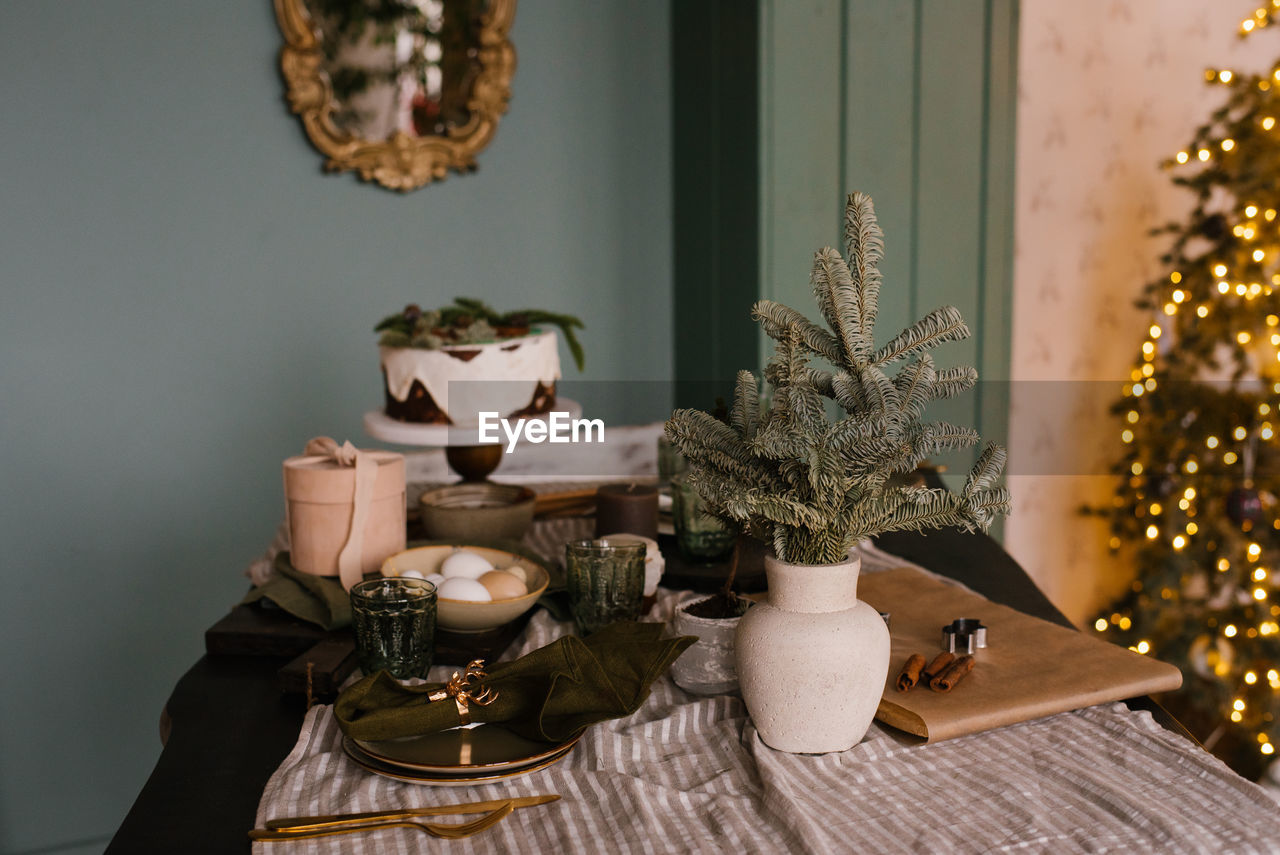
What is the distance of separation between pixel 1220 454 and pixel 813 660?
2.37 metres

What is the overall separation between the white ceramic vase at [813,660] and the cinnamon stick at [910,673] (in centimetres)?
8

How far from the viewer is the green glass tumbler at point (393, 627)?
0.91 metres

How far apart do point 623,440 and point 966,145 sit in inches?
45.4

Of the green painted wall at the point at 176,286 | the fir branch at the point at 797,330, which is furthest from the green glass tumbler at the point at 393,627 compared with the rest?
the green painted wall at the point at 176,286

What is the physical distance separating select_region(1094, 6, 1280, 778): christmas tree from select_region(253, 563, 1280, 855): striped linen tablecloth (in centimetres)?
213

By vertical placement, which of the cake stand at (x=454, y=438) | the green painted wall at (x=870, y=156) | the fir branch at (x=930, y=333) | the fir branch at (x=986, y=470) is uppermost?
the green painted wall at (x=870, y=156)

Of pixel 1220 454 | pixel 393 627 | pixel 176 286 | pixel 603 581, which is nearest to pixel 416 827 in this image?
pixel 393 627

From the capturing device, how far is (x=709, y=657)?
2.93 ft

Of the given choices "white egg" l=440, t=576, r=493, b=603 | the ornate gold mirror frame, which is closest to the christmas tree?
the ornate gold mirror frame

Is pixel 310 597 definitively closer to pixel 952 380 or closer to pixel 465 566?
pixel 465 566

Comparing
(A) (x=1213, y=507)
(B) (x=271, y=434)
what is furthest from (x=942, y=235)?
(B) (x=271, y=434)

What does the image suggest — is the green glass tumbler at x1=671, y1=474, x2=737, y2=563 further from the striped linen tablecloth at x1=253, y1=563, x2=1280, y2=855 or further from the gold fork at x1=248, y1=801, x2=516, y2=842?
the gold fork at x1=248, y1=801, x2=516, y2=842

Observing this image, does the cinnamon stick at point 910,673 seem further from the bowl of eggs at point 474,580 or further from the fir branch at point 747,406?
the bowl of eggs at point 474,580

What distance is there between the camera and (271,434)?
7.84ft
